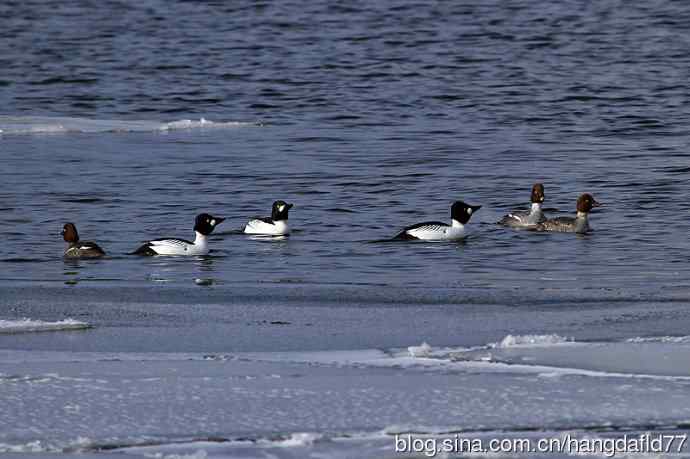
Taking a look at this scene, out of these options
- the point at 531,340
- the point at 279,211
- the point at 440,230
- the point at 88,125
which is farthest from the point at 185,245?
the point at 88,125

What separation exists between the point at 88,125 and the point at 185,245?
1176cm

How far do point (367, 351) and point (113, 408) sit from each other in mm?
2178

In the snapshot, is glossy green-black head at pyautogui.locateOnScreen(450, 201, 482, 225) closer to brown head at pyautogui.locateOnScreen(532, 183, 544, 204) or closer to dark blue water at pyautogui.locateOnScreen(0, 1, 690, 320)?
dark blue water at pyautogui.locateOnScreen(0, 1, 690, 320)

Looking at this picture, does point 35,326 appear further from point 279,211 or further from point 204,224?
point 279,211

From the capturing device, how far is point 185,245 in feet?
53.7

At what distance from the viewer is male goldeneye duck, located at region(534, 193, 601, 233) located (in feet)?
58.6

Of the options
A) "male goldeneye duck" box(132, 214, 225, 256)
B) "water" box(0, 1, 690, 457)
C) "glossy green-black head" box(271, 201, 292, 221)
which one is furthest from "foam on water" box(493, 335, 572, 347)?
"glossy green-black head" box(271, 201, 292, 221)

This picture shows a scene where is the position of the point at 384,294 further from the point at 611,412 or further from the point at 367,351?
the point at 611,412

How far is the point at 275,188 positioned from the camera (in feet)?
69.7

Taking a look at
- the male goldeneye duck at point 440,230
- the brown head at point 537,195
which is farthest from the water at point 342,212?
the brown head at point 537,195

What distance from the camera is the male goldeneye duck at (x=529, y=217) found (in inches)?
711

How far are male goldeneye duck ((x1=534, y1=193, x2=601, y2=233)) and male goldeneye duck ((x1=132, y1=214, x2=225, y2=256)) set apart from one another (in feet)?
12.3

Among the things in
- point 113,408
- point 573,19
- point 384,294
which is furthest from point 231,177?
point 573,19

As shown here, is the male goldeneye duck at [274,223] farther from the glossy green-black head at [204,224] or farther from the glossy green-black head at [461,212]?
the glossy green-black head at [461,212]
